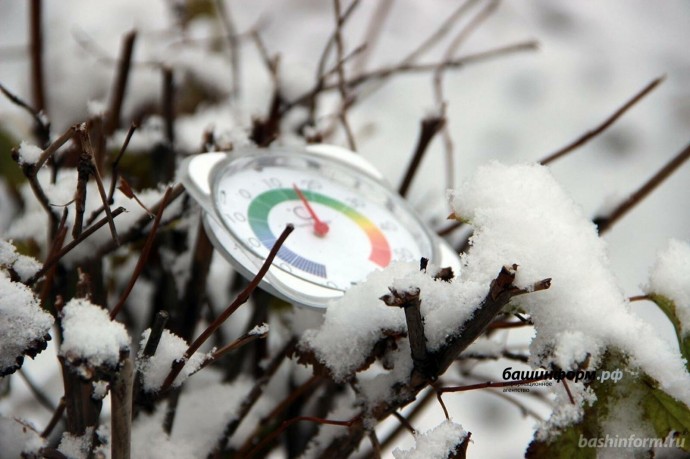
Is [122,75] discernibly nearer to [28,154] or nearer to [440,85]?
[28,154]

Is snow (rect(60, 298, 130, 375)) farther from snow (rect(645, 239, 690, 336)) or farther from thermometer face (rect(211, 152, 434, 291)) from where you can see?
snow (rect(645, 239, 690, 336))

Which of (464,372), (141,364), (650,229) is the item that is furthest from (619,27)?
(141,364)

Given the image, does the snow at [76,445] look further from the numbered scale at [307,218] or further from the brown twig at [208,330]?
the numbered scale at [307,218]

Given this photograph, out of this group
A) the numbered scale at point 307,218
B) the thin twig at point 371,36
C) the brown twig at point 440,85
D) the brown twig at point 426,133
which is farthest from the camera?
the thin twig at point 371,36

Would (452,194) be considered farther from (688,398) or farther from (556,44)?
(556,44)

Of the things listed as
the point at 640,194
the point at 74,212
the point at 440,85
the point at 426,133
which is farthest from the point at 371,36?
the point at 74,212

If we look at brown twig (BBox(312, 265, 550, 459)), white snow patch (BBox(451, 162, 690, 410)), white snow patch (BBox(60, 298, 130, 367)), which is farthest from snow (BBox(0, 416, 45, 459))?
white snow patch (BBox(451, 162, 690, 410))

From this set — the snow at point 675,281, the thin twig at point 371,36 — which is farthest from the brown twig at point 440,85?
the snow at point 675,281
